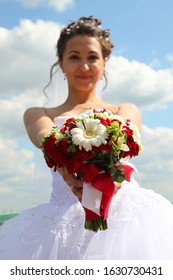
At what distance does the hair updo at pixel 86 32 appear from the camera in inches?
221

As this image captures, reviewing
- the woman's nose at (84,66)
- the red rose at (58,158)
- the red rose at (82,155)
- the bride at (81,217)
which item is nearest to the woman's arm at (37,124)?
the bride at (81,217)

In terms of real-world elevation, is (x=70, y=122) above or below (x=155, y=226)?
above

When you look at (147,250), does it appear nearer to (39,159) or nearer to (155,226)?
(155,226)

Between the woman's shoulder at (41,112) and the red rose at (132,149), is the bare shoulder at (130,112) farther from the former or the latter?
the red rose at (132,149)

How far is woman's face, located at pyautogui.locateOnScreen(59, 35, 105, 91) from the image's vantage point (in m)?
5.38

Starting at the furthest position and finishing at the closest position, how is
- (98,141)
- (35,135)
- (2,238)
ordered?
1. (35,135)
2. (2,238)
3. (98,141)

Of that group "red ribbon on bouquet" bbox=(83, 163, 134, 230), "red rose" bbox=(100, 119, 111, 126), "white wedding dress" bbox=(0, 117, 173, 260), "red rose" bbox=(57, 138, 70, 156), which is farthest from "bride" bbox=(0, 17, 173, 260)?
"red rose" bbox=(100, 119, 111, 126)

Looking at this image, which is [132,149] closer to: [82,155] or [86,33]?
[82,155]

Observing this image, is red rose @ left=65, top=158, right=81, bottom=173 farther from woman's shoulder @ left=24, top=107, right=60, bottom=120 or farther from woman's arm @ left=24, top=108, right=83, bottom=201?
woman's shoulder @ left=24, top=107, right=60, bottom=120

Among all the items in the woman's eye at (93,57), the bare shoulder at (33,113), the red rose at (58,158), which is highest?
the woman's eye at (93,57)
